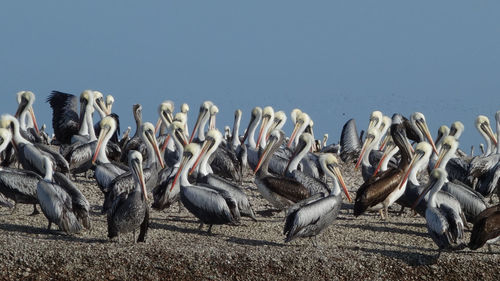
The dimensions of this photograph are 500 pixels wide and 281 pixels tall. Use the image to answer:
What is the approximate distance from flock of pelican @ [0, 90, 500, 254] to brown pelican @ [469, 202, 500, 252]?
0.01 m

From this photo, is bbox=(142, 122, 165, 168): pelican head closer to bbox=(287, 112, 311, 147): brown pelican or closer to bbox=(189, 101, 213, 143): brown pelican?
bbox=(189, 101, 213, 143): brown pelican

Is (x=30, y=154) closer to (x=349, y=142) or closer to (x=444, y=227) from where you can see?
(x=444, y=227)

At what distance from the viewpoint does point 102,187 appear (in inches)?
491

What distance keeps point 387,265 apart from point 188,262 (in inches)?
87.0

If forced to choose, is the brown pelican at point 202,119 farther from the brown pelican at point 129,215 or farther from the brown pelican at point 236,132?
the brown pelican at point 129,215

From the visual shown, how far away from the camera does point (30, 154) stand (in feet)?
42.8

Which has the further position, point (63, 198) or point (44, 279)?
point (63, 198)

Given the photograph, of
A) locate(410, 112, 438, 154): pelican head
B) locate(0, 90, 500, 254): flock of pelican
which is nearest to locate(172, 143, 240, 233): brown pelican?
locate(0, 90, 500, 254): flock of pelican

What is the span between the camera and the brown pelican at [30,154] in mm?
12922

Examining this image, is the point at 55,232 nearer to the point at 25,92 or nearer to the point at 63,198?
the point at 63,198

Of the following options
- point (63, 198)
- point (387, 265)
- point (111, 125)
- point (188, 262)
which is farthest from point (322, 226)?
point (111, 125)

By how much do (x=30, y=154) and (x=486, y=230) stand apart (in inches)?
247

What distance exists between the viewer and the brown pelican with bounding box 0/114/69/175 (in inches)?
509

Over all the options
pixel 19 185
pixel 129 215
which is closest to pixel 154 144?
pixel 19 185
